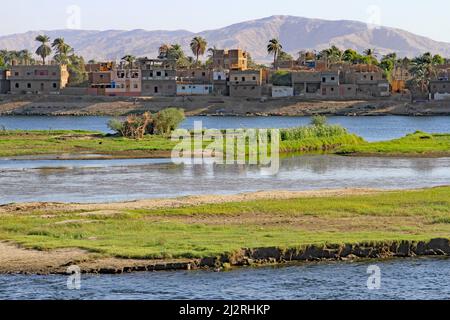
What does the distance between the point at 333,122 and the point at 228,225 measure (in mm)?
90297

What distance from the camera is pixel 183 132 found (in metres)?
82.0

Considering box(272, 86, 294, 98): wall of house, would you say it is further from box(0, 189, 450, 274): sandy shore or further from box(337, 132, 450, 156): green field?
box(0, 189, 450, 274): sandy shore

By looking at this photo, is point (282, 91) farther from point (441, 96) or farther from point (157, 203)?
point (157, 203)

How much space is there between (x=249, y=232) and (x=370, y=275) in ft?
17.3

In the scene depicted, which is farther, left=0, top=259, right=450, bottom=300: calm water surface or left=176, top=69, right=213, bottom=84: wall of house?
left=176, top=69, right=213, bottom=84: wall of house

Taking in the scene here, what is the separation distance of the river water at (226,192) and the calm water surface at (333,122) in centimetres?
714

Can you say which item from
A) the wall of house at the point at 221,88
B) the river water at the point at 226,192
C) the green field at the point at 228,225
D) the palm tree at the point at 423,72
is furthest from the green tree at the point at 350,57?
the green field at the point at 228,225

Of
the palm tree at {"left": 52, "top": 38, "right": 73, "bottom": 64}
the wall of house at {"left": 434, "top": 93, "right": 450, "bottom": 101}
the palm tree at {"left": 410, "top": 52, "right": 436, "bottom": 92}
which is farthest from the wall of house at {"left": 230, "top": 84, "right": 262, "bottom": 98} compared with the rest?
the palm tree at {"left": 52, "top": 38, "right": 73, "bottom": 64}

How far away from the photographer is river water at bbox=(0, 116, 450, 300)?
2477cm

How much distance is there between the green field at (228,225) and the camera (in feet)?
94.4

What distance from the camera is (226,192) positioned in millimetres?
44875

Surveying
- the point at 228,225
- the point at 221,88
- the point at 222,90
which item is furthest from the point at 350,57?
the point at 228,225

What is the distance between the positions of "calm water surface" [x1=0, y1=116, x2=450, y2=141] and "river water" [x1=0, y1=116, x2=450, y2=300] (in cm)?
714

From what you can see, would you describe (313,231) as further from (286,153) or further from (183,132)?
(183,132)
